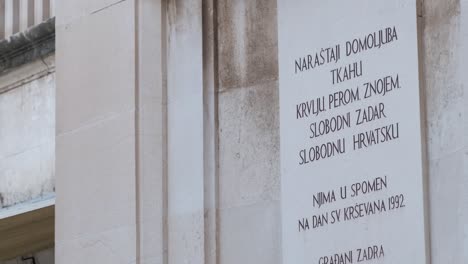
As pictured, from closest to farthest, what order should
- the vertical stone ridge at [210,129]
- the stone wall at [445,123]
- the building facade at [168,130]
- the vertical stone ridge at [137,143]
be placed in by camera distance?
the stone wall at [445,123], the building facade at [168,130], the vertical stone ridge at [210,129], the vertical stone ridge at [137,143]

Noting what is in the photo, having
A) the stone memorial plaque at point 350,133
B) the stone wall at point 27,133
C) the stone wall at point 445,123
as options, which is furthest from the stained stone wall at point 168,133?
the stone wall at point 445,123

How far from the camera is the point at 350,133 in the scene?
34.7ft

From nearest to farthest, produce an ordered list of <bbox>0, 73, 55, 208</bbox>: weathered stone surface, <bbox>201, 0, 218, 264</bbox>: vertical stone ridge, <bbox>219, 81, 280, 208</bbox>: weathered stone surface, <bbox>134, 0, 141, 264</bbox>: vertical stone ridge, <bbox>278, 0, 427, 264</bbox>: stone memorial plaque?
<bbox>278, 0, 427, 264</bbox>: stone memorial plaque, <bbox>219, 81, 280, 208</bbox>: weathered stone surface, <bbox>201, 0, 218, 264</bbox>: vertical stone ridge, <bbox>134, 0, 141, 264</bbox>: vertical stone ridge, <bbox>0, 73, 55, 208</bbox>: weathered stone surface

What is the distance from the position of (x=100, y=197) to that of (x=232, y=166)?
3.75ft

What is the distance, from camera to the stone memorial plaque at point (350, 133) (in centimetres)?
1011

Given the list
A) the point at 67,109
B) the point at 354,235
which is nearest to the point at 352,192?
the point at 354,235

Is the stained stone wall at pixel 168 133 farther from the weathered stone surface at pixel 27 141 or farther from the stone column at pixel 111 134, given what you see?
the weathered stone surface at pixel 27 141

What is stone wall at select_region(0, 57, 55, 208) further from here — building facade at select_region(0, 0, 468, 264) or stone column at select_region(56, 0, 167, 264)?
stone column at select_region(56, 0, 167, 264)

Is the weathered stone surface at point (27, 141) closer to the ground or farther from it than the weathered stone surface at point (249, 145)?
farther from it

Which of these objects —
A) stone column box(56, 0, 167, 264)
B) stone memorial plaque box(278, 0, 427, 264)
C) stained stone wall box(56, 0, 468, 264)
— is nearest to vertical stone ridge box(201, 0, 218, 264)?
stained stone wall box(56, 0, 468, 264)

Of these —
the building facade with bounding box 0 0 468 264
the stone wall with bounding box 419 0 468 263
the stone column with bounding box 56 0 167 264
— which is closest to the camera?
the stone wall with bounding box 419 0 468 263

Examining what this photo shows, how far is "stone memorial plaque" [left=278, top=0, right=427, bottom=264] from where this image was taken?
10109mm

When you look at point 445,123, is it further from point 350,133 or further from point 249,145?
point 249,145

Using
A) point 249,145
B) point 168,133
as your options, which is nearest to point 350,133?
point 249,145
